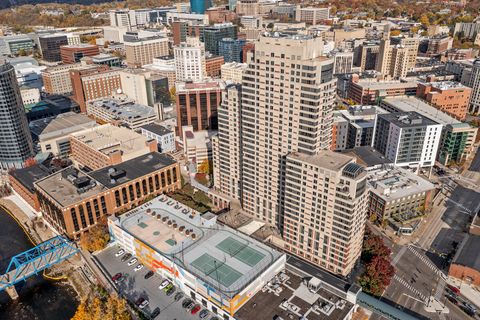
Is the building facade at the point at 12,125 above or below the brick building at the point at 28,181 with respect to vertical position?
above

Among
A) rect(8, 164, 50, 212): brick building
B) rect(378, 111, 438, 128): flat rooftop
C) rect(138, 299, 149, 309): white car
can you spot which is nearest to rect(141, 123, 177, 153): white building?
rect(8, 164, 50, 212): brick building

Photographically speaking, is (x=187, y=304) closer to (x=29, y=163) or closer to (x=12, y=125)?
(x=29, y=163)

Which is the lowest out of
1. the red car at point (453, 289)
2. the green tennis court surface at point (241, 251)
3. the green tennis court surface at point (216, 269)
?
the red car at point (453, 289)

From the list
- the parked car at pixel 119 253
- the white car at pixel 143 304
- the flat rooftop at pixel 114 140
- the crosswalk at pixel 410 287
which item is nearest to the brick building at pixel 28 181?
the flat rooftop at pixel 114 140

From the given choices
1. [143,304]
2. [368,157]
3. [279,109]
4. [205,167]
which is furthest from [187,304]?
[368,157]

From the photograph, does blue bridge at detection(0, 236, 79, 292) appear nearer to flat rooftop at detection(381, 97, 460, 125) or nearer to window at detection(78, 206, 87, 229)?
window at detection(78, 206, 87, 229)

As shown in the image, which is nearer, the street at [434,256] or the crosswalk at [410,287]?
the street at [434,256]

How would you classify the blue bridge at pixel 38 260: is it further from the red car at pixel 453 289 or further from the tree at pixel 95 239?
the red car at pixel 453 289
